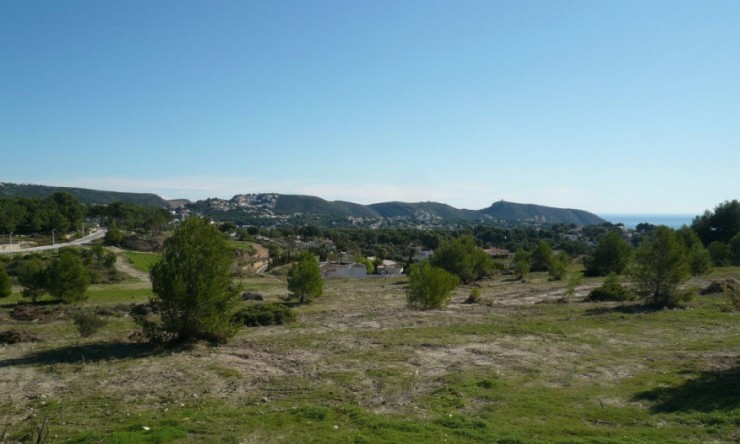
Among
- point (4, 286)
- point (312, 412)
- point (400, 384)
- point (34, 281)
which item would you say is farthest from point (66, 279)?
point (312, 412)

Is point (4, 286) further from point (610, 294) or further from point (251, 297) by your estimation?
point (610, 294)

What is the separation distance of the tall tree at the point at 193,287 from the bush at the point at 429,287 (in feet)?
48.9

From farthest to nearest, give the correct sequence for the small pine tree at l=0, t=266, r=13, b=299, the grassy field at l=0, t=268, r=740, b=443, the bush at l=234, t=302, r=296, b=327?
the small pine tree at l=0, t=266, r=13, b=299 → the bush at l=234, t=302, r=296, b=327 → the grassy field at l=0, t=268, r=740, b=443

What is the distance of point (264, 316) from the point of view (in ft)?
89.0

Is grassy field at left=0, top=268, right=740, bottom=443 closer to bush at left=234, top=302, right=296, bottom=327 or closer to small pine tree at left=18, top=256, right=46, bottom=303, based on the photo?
bush at left=234, top=302, right=296, bottom=327

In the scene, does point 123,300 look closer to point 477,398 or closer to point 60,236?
point 477,398

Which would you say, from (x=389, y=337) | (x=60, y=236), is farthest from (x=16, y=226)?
(x=389, y=337)

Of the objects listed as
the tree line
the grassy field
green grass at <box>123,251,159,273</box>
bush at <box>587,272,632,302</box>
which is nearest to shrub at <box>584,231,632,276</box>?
bush at <box>587,272,632,302</box>

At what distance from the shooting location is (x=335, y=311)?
32.9 metres

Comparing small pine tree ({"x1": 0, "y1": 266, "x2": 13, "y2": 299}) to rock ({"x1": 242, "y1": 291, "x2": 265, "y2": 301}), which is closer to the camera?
small pine tree ({"x1": 0, "y1": 266, "x2": 13, "y2": 299})

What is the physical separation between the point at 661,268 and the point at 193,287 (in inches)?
1022

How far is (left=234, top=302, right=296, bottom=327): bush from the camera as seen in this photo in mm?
26859

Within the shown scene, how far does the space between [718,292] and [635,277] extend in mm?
7715

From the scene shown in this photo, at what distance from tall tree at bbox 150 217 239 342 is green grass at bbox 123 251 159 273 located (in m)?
52.4
